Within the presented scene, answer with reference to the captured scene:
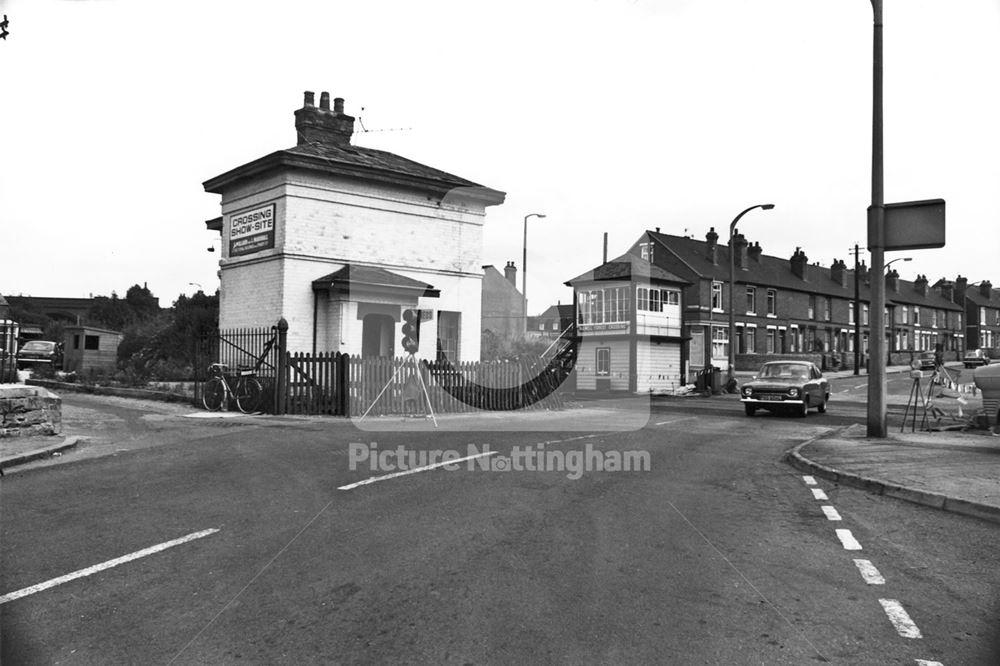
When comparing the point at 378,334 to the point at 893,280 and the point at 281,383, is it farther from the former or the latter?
the point at 893,280

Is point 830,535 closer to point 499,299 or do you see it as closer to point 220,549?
point 220,549

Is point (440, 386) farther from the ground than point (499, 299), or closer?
closer

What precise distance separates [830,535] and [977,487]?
3.04 meters

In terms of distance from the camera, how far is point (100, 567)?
16.9 ft

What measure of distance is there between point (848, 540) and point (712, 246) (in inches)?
2039

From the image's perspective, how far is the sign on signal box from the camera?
12.9 meters

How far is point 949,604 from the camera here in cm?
462

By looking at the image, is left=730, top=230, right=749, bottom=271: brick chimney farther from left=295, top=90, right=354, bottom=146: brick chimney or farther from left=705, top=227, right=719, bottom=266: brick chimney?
left=295, top=90, right=354, bottom=146: brick chimney

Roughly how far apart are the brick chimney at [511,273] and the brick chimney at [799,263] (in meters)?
24.1

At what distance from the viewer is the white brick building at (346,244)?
800 inches

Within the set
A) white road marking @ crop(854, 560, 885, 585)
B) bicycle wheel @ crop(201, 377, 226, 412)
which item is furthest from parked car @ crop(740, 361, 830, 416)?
white road marking @ crop(854, 560, 885, 585)

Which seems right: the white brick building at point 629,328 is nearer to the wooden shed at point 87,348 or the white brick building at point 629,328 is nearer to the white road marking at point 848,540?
the wooden shed at point 87,348

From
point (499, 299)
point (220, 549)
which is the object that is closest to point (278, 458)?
point (220, 549)

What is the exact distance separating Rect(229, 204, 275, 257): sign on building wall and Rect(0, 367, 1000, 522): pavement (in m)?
6.16
